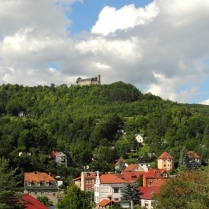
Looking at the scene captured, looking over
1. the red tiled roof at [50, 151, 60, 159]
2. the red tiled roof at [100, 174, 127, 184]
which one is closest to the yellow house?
the red tiled roof at [50, 151, 60, 159]

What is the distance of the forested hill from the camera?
89.1m

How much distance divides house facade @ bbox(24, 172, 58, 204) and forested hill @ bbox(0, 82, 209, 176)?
931 centimetres

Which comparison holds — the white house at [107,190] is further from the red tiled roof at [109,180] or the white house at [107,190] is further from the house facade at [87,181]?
the house facade at [87,181]

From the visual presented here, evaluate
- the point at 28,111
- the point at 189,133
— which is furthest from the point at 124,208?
the point at 28,111

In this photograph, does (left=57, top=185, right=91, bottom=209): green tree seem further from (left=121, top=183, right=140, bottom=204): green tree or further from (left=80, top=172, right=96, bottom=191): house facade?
(left=80, top=172, right=96, bottom=191): house facade

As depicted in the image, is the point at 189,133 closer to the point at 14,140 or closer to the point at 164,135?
the point at 164,135

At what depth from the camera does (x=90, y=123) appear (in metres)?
126

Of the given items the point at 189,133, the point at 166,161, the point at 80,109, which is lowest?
the point at 166,161

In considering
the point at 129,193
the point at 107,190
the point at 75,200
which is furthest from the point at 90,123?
the point at 75,200

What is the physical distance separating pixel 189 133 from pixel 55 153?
121 ft

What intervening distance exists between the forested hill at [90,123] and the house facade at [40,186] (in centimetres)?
931

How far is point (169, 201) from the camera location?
28922 millimetres

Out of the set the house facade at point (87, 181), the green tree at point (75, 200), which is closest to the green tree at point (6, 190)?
the green tree at point (75, 200)

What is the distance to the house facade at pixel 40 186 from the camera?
58059 mm
